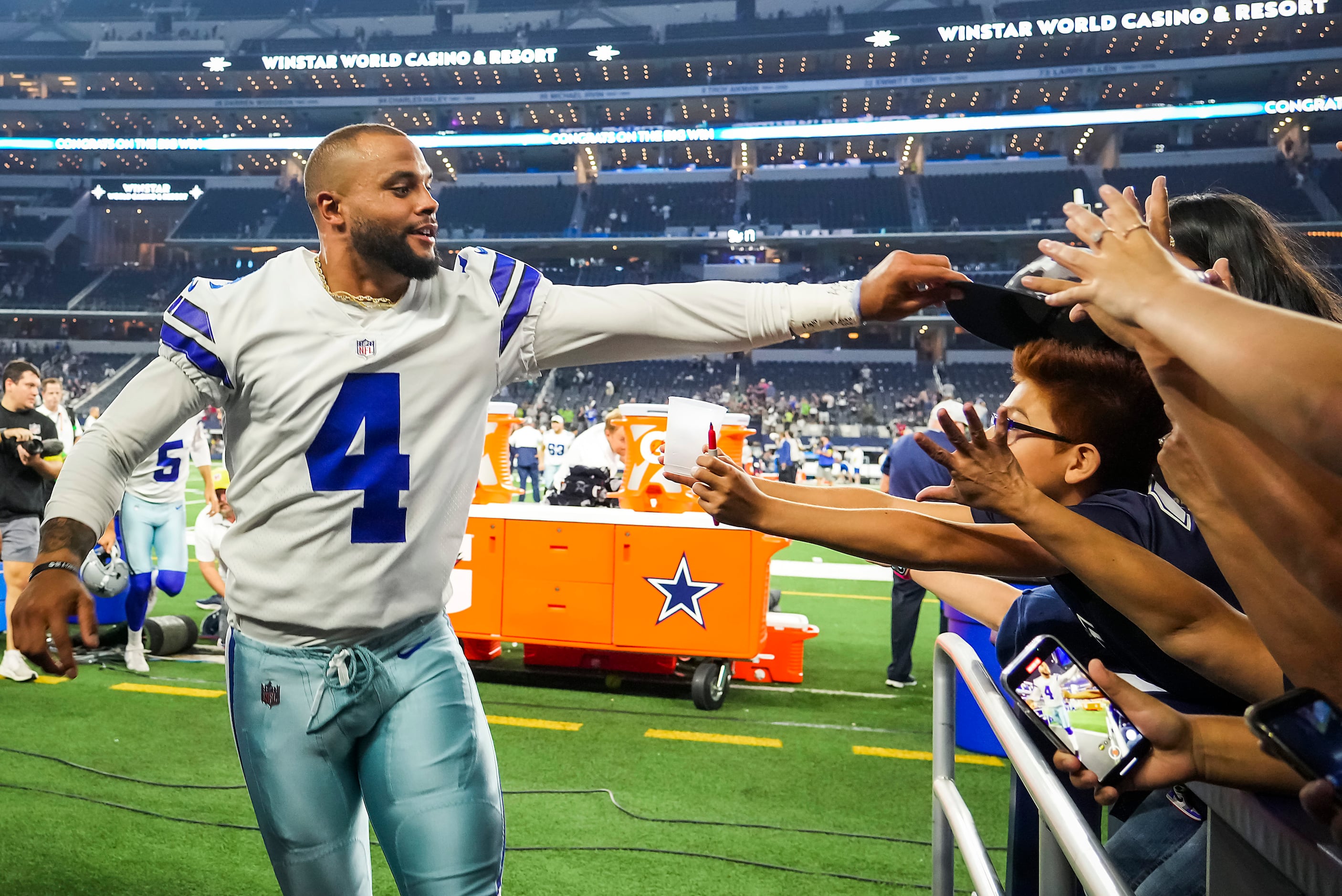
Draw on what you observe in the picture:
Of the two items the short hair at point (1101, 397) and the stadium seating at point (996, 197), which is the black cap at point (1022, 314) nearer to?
the short hair at point (1101, 397)

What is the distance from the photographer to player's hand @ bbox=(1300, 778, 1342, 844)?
911 mm

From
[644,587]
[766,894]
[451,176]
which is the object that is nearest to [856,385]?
[451,176]

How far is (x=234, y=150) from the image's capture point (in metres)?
48.8

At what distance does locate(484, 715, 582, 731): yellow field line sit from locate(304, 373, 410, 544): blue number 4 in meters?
3.85

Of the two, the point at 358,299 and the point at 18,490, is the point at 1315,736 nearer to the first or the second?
the point at 358,299

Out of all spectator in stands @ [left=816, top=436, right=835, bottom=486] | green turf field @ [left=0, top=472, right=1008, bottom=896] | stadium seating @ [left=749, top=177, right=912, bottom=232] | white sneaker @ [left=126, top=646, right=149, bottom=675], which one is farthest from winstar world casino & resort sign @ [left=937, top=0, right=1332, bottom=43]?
white sneaker @ [left=126, top=646, right=149, bottom=675]

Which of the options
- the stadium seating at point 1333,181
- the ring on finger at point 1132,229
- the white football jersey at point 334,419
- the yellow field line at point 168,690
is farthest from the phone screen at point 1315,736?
the stadium seating at point 1333,181

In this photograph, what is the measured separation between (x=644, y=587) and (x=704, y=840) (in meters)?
2.39

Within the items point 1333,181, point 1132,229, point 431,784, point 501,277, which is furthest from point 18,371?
point 1333,181

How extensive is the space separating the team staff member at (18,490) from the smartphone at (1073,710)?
6.59 meters

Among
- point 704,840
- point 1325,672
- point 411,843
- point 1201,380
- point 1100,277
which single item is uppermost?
point 1100,277

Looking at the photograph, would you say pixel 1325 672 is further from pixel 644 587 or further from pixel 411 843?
pixel 644 587

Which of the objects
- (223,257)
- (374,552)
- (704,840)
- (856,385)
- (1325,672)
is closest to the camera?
(1325,672)

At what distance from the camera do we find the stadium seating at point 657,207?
44.5 meters
